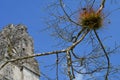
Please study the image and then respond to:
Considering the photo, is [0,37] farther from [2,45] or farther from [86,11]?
[86,11]

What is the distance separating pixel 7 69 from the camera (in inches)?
637

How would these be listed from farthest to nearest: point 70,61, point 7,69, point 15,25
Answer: point 15,25
point 7,69
point 70,61

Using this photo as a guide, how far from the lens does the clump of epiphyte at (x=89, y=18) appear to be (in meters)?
3.98

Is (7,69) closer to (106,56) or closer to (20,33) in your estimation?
(20,33)

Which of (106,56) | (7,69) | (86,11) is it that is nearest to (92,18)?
(86,11)

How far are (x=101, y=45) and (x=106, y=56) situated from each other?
0.39 ft

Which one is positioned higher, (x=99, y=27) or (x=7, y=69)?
(x=7, y=69)

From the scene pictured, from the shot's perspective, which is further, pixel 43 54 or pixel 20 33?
pixel 20 33

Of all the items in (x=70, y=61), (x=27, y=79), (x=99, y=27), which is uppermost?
(x=27, y=79)

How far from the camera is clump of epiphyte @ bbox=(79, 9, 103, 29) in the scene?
398 cm

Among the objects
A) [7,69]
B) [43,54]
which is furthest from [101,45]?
[7,69]

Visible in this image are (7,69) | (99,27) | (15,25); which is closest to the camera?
(99,27)

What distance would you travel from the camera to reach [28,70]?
1670cm

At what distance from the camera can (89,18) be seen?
3992 mm
